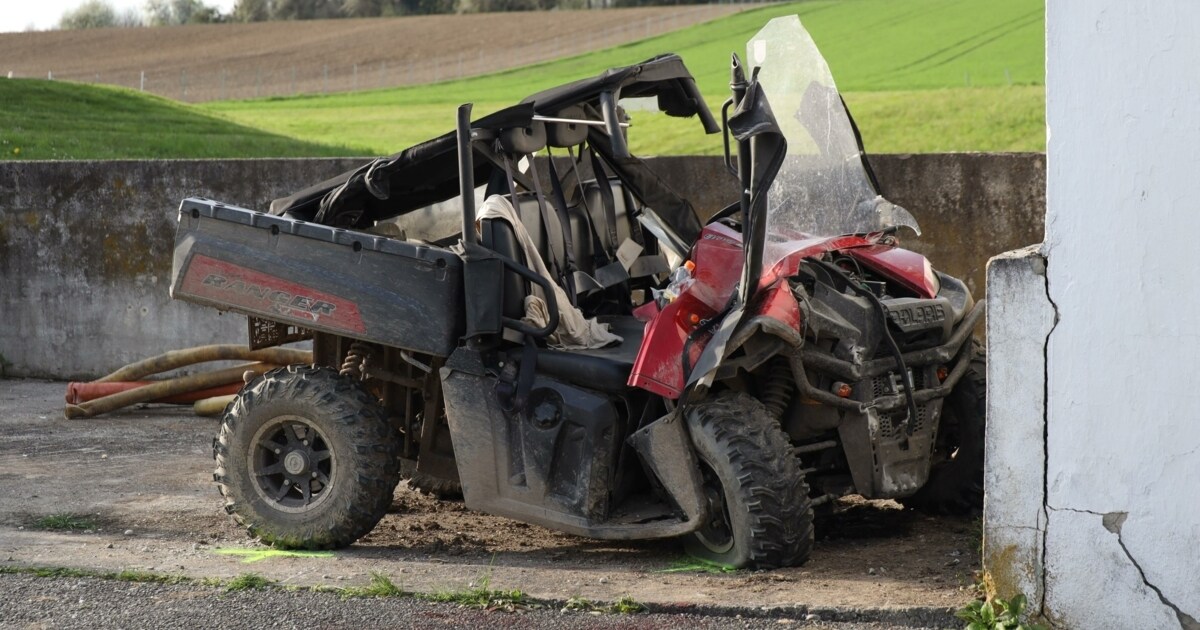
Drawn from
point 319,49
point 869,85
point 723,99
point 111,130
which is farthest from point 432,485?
point 319,49

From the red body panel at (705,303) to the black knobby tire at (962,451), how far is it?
94 centimetres

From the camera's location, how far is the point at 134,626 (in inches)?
215

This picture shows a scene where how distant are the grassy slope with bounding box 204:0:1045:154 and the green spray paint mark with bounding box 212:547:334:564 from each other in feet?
59.9

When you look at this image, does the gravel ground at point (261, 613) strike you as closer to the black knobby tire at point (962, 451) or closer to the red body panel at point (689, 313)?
the red body panel at point (689, 313)

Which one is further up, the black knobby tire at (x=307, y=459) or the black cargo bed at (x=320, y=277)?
the black cargo bed at (x=320, y=277)

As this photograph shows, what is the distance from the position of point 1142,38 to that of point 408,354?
11.6ft

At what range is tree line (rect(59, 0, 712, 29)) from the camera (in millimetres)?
72438

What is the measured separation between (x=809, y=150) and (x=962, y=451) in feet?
5.35

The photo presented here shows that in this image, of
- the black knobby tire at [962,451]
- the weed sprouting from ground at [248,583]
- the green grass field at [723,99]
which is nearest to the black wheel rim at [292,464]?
the weed sprouting from ground at [248,583]

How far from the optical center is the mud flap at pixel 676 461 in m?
6.12

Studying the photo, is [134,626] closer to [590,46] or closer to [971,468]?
[971,468]

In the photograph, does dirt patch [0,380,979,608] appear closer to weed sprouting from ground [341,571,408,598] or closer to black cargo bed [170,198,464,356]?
weed sprouting from ground [341,571,408,598]

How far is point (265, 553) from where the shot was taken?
6.67 metres

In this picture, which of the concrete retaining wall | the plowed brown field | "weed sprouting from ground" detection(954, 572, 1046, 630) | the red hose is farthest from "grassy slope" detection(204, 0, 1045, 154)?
"weed sprouting from ground" detection(954, 572, 1046, 630)
